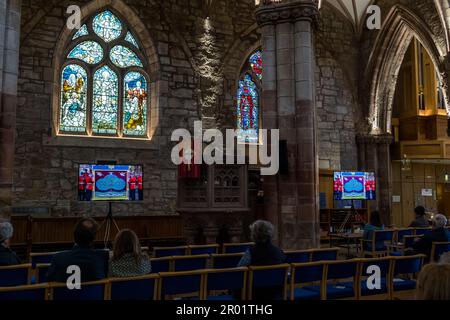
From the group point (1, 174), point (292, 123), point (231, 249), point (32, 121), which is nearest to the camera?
point (231, 249)

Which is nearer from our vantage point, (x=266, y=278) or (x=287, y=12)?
(x=266, y=278)

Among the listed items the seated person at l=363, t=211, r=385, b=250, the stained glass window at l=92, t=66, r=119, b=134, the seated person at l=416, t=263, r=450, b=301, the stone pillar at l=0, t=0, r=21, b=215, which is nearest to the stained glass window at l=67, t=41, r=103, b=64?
the stained glass window at l=92, t=66, r=119, b=134

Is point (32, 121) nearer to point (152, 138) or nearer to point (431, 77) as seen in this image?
point (152, 138)

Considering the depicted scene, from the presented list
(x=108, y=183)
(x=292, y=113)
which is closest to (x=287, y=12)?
(x=292, y=113)

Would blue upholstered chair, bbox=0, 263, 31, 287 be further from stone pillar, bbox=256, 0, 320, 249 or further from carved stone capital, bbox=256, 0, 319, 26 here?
carved stone capital, bbox=256, 0, 319, 26

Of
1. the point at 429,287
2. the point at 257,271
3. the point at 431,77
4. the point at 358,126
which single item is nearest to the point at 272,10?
the point at 257,271

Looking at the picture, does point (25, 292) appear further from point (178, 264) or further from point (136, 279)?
point (178, 264)

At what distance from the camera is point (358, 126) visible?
15875 mm

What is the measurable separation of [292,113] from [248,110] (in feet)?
20.7

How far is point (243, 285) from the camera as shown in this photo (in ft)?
11.8

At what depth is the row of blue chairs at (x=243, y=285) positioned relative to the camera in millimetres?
2934

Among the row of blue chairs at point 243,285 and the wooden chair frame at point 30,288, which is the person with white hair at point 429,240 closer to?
the row of blue chairs at point 243,285

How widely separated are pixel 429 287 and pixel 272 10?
7.12 metres

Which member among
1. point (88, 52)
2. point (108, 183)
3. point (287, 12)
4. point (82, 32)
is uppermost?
point (82, 32)
